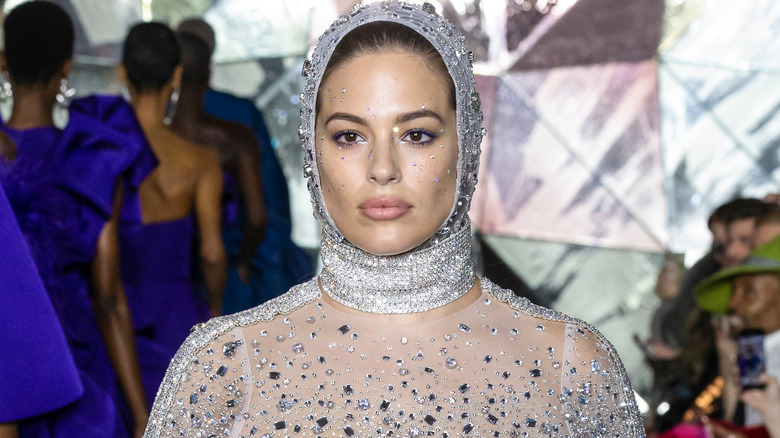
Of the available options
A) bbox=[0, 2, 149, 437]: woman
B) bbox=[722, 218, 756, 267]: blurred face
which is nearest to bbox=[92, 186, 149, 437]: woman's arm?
bbox=[0, 2, 149, 437]: woman

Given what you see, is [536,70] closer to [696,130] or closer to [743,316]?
[696,130]

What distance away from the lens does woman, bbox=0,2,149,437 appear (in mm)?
3000

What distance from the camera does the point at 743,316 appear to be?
156 inches

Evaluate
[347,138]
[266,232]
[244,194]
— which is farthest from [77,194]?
[347,138]

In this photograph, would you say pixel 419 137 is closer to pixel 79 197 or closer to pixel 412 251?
pixel 412 251

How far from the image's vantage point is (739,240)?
4480 millimetres

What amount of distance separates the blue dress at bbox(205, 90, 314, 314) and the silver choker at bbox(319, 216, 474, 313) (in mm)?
2438

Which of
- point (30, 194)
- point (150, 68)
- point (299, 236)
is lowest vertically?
point (299, 236)

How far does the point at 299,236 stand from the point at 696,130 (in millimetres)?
2200

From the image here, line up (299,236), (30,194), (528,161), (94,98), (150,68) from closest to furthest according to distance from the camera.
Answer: (30,194) → (94,98) → (150,68) → (299,236) → (528,161)

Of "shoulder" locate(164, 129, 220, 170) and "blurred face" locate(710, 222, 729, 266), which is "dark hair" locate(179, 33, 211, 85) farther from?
"blurred face" locate(710, 222, 729, 266)

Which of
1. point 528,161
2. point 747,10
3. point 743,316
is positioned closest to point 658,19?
point 747,10

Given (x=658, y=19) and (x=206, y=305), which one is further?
(x=658, y=19)

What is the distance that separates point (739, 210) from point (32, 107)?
3.07 m
